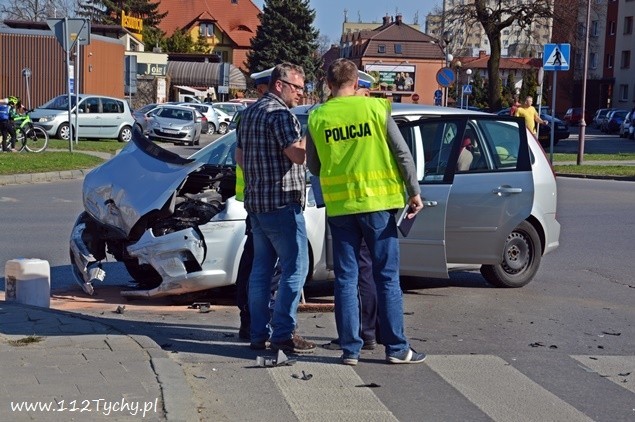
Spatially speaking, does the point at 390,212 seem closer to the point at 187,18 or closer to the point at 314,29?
the point at 314,29

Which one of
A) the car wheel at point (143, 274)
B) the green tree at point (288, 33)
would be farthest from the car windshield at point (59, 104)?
the green tree at point (288, 33)

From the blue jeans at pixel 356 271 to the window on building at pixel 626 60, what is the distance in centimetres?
8174

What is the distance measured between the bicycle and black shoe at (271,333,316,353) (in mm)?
20874

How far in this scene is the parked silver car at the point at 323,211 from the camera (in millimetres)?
8172

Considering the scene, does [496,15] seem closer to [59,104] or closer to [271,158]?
[59,104]

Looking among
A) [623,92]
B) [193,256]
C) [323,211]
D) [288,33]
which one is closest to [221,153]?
[323,211]

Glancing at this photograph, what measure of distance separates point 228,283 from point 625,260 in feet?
18.5

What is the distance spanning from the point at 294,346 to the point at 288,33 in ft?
267

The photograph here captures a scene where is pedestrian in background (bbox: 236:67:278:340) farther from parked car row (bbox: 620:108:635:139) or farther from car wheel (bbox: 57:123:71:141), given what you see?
parked car row (bbox: 620:108:635:139)

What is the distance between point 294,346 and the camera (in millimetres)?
6699

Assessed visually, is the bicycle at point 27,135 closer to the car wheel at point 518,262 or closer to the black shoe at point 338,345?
the car wheel at point 518,262

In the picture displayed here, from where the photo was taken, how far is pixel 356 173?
246 inches

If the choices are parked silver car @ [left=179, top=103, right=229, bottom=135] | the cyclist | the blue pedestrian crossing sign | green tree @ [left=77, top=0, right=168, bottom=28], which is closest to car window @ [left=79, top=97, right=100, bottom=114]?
the cyclist

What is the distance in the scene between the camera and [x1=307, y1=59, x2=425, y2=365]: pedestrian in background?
6.23 m
